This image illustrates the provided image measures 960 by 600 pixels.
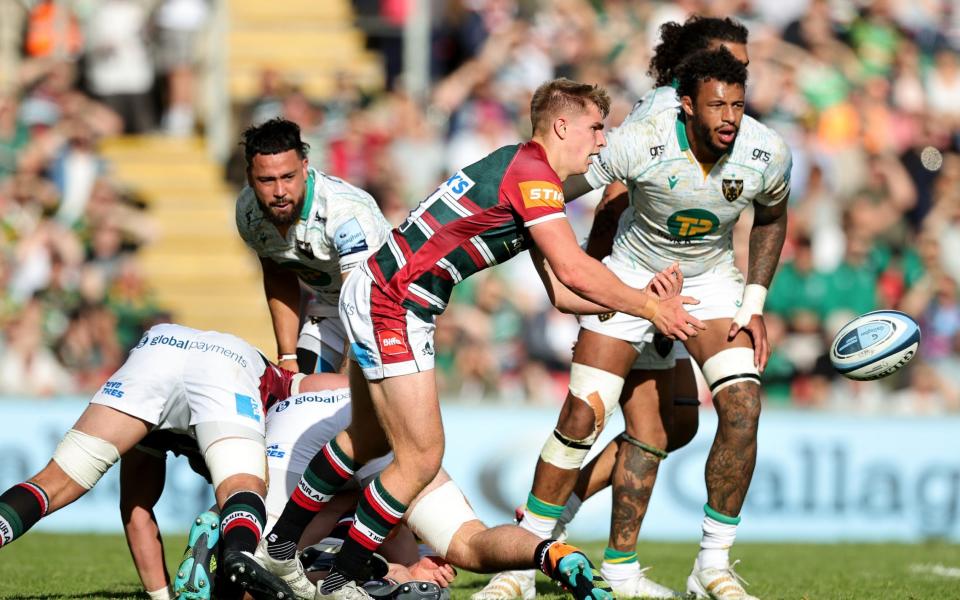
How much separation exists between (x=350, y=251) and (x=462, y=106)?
8.64 m

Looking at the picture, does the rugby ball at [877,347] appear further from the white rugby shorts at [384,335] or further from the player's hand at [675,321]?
the white rugby shorts at [384,335]

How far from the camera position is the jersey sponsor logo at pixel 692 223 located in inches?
297

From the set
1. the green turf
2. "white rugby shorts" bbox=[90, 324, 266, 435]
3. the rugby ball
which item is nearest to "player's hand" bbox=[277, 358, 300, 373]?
"white rugby shorts" bbox=[90, 324, 266, 435]

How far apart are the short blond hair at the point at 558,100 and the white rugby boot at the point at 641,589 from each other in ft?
8.26

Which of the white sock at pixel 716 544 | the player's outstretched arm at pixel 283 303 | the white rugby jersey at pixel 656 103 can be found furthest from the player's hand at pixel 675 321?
the player's outstretched arm at pixel 283 303

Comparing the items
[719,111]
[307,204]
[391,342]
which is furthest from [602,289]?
[307,204]

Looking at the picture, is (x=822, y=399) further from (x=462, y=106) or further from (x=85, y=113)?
(x=85, y=113)

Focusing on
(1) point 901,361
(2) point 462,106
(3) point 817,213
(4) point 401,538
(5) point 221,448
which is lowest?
(4) point 401,538

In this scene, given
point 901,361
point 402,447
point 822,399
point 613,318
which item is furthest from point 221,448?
point 822,399

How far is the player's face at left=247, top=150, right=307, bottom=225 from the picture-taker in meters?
7.95

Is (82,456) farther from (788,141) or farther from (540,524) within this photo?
(788,141)

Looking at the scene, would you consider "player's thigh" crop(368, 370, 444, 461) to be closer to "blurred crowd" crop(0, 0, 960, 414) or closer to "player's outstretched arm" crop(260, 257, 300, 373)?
"player's outstretched arm" crop(260, 257, 300, 373)

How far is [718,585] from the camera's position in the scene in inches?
286

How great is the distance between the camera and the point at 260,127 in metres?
8.05
